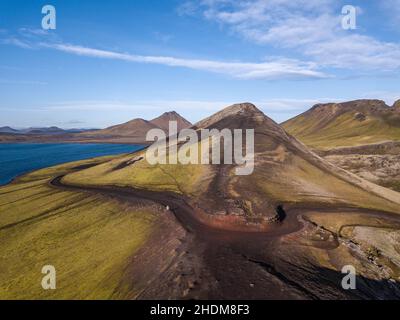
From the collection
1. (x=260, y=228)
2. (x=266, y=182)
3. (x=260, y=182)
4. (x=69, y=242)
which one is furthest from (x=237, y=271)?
(x=266, y=182)

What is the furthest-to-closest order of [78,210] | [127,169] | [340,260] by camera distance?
[127,169], [78,210], [340,260]

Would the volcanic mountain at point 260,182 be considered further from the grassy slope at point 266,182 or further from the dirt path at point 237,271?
the dirt path at point 237,271

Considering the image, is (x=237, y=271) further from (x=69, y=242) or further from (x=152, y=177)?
(x=152, y=177)

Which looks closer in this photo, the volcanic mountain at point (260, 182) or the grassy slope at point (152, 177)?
the volcanic mountain at point (260, 182)

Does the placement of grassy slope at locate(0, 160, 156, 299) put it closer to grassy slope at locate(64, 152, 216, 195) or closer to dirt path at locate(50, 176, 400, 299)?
dirt path at locate(50, 176, 400, 299)

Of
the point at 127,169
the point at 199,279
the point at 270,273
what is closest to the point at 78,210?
the point at 127,169

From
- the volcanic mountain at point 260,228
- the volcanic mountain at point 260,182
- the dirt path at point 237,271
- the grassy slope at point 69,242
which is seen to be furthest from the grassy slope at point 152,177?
the dirt path at point 237,271

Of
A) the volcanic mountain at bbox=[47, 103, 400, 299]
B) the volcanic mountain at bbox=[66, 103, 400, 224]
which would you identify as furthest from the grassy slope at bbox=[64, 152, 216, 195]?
the volcanic mountain at bbox=[47, 103, 400, 299]

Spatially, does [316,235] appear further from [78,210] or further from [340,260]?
[78,210]
